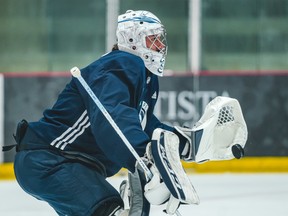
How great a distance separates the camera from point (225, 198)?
5547 millimetres

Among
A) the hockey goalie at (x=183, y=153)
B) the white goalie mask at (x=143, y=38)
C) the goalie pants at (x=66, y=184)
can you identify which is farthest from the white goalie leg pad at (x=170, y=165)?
the white goalie mask at (x=143, y=38)

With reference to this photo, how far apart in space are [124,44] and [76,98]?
13.3 inches

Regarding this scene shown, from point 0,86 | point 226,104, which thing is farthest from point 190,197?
point 0,86

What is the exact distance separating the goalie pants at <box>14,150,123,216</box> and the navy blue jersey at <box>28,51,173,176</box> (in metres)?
0.07

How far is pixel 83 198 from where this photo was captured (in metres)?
3.00

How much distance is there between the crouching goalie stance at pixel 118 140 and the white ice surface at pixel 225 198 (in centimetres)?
169

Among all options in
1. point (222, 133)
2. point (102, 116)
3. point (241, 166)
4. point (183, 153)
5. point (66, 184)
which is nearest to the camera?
point (102, 116)

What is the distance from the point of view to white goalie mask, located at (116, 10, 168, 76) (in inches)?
131

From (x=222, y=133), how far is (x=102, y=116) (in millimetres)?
624

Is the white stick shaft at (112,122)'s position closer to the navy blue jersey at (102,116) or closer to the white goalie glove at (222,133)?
the navy blue jersey at (102,116)

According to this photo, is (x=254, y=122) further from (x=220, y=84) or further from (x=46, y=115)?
(x=46, y=115)

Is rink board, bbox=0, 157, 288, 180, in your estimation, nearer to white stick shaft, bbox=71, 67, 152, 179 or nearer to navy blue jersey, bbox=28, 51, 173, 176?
navy blue jersey, bbox=28, 51, 173, 176

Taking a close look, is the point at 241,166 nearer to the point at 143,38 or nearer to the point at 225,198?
the point at 225,198

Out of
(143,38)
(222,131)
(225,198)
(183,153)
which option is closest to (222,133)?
(222,131)
